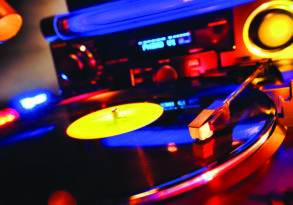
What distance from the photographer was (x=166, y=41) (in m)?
0.81

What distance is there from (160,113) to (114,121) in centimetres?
12

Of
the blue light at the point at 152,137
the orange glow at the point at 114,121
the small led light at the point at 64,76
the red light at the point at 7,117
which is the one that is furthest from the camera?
the small led light at the point at 64,76

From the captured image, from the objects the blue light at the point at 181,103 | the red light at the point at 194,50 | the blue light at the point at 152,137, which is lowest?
the blue light at the point at 181,103

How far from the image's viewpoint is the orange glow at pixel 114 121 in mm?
616

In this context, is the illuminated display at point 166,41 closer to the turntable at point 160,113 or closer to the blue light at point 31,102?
the turntable at point 160,113

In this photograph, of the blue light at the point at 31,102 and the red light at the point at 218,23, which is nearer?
the red light at the point at 218,23

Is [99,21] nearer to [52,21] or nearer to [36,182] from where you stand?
[52,21]

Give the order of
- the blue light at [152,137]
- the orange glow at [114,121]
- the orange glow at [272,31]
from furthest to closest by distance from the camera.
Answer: the orange glow at [272,31] → the orange glow at [114,121] → the blue light at [152,137]

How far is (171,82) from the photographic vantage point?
85 centimetres

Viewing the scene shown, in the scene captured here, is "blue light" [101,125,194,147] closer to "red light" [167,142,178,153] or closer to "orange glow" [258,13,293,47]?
"red light" [167,142,178,153]

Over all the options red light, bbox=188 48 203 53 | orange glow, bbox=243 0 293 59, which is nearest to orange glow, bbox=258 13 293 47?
orange glow, bbox=243 0 293 59

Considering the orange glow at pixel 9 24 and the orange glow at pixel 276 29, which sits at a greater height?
the orange glow at pixel 9 24

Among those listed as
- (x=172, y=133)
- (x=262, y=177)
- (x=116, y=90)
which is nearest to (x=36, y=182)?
(x=172, y=133)

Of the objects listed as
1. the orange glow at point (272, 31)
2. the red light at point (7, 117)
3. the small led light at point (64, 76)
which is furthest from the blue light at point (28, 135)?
the orange glow at point (272, 31)
